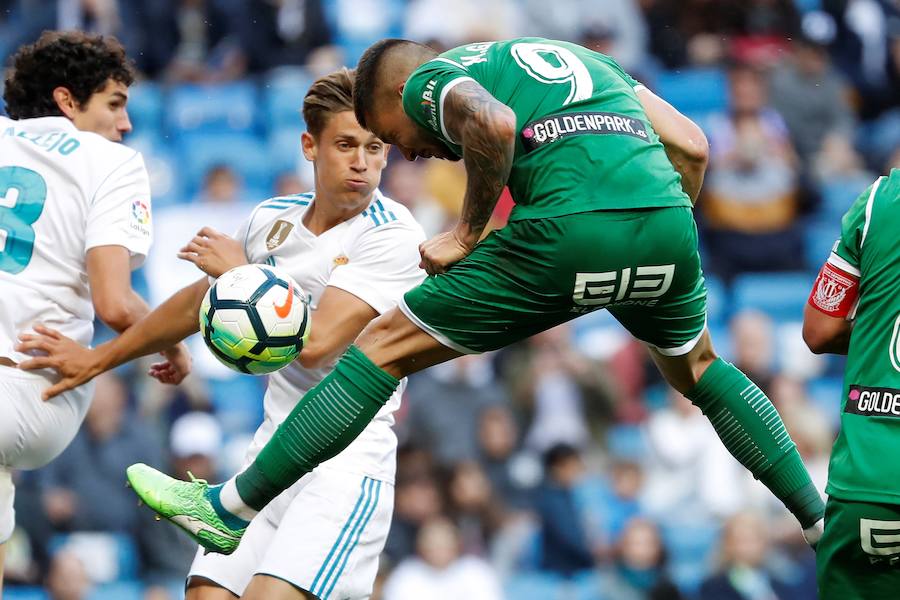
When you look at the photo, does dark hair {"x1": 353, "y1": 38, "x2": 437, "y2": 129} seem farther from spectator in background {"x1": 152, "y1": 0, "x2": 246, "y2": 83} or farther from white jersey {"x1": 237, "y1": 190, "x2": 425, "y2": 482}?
spectator in background {"x1": 152, "y1": 0, "x2": 246, "y2": 83}

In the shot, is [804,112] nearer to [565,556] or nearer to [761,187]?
[761,187]

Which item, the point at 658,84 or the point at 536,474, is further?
the point at 658,84

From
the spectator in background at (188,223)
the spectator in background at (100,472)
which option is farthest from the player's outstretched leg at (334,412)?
the spectator in background at (188,223)

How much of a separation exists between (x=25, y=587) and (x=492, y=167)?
255 inches

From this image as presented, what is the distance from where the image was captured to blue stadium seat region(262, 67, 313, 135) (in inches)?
499

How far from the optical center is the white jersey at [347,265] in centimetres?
539

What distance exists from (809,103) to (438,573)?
5995 millimetres

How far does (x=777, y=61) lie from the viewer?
42.8 ft

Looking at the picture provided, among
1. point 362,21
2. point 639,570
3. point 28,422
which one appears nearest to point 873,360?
point 28,422

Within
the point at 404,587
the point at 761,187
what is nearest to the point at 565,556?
the point at 404,587

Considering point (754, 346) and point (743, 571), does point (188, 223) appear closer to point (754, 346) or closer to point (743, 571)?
point (754, 346)

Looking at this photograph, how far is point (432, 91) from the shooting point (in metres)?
4.50

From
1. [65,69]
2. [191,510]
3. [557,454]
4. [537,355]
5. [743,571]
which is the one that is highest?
[65,69]

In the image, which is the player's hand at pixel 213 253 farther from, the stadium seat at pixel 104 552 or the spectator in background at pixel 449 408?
the stadium seat at pixel 104 552
